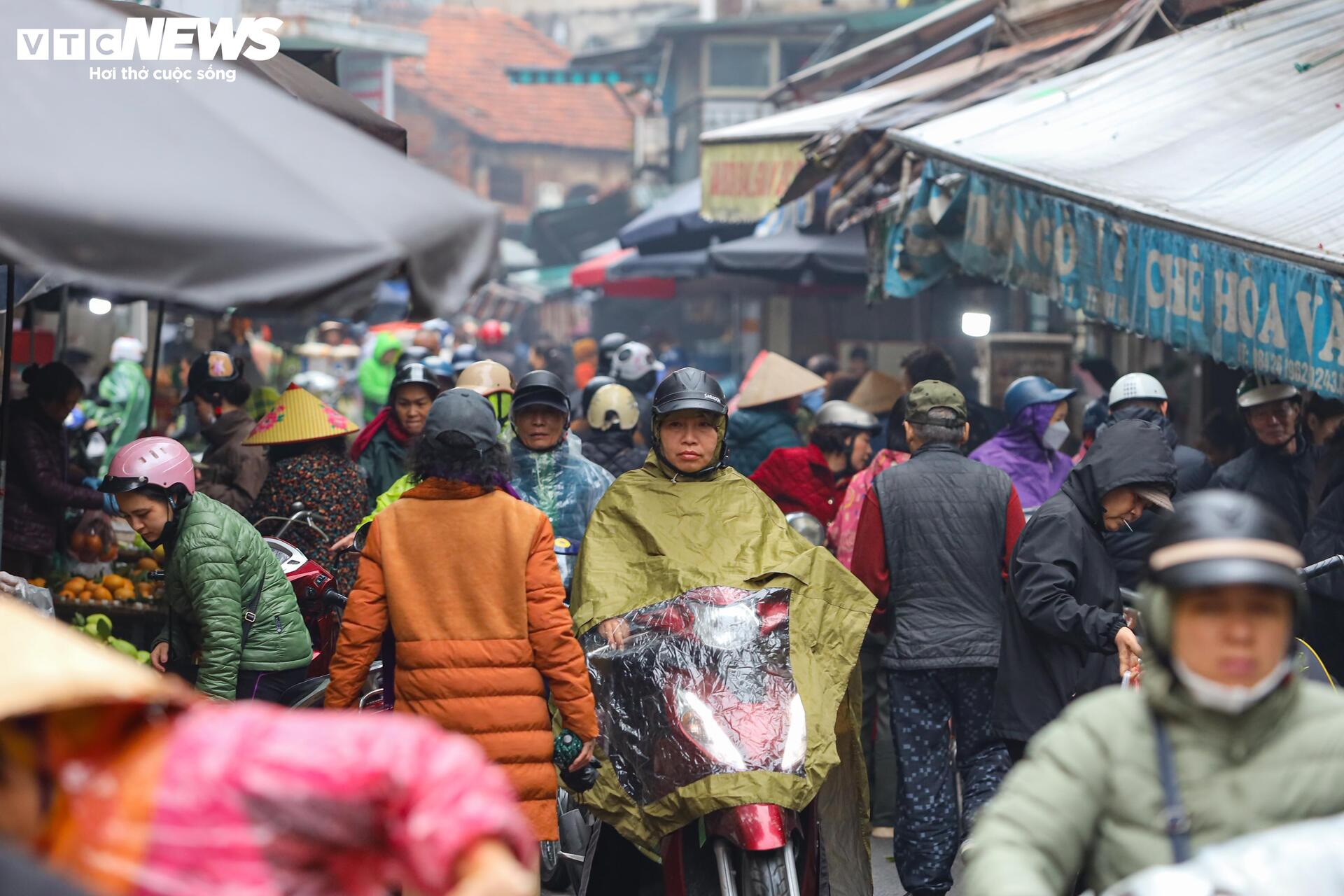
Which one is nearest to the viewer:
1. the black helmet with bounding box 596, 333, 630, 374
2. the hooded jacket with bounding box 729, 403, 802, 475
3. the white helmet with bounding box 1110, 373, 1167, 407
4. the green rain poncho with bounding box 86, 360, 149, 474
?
the white helmet with bounding box 1110, 373, 1167, 407

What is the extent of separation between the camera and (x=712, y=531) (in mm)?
5645

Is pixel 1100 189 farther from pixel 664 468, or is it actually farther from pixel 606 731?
pixel 606 731

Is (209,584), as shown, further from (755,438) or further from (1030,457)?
(755,438)

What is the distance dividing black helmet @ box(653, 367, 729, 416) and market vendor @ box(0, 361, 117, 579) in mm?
4105

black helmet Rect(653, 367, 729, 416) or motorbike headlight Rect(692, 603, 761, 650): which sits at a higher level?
black helmet Rect(653, 367, 729, 416)

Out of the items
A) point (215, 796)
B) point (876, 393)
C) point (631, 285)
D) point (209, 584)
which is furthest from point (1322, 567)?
point (631, 285)

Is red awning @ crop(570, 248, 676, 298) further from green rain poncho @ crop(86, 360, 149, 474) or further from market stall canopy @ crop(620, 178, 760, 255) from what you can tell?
green rain poncho @ crop(86, 360, 149, 474)

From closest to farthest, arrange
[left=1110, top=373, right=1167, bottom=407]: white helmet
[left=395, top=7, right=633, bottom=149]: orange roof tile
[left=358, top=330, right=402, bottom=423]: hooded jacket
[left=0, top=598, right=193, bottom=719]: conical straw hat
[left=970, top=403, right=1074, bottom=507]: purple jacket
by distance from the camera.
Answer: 1. [left=0, top=598, right=193, bottom=719]: conical straw hat
2. [left=1110, top=373, right=1167, bottom=407]: white helmet
3. [left=970, top=403, right=1074, bottom=507]: purple jacket
4. [left=358, top=330, right=402, bottom=423]: hooded jacket
5. [left=395, top=7, right=633, bottom=149]: orange roof tile

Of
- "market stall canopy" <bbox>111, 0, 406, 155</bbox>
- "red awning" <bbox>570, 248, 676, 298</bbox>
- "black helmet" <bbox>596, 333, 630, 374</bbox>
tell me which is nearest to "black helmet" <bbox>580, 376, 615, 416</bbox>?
"black helmet" <bbox>596, 333, 630, 374</bbox>

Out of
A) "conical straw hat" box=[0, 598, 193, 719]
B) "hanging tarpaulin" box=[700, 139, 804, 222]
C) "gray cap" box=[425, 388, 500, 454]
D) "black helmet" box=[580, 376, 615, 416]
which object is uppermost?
"hanging tarpaulin" box=[700, 139, 804, 222]

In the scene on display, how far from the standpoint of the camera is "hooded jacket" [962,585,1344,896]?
2629mm

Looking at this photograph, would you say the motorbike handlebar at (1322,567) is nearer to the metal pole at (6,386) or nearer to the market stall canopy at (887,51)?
the metal pole at (6,386)

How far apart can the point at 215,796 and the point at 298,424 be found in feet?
18.4

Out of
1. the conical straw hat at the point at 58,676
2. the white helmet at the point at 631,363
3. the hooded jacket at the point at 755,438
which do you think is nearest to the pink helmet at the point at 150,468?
the conical straw hat at the point at 58,676
